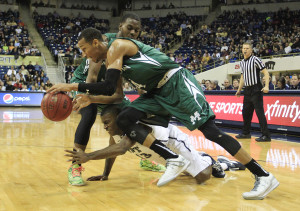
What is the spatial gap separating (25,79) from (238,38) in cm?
1186

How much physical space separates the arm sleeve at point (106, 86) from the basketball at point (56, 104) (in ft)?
1.01

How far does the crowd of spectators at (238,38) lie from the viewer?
1728 cm

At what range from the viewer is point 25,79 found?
1773 cm

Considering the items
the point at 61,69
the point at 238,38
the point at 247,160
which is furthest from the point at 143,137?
the point at 238,38

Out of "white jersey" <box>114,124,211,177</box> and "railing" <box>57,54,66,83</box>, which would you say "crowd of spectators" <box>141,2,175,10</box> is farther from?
"white jersey" <box>114,124,211,177</box>

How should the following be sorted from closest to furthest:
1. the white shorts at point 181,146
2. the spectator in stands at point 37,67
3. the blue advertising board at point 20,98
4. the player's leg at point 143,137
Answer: the player's leg at point 143,137
the white shorts at point 181,146
the blue advertising board at point 20,98
the spectator in stands at point 37,67

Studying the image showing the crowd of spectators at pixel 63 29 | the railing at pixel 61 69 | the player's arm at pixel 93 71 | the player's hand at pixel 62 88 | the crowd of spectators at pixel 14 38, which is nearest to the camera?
the player's hand at pixel 62 88

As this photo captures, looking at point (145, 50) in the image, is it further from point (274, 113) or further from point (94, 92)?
point (274, 113)

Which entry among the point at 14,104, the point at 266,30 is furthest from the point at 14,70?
the point at 266,30

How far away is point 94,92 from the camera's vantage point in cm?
271

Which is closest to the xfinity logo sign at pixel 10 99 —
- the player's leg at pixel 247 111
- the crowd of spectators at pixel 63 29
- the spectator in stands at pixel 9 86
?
the spectator in stands at pixel 9 86

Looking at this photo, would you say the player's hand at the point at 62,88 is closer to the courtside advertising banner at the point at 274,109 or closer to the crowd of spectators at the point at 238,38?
the courtside advertising banner at the point at 274,109

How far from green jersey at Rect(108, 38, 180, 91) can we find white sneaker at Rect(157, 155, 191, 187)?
2.19 ft

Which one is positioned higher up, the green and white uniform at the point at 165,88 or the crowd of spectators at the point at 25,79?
the green and white uniform at the point at 165,88
